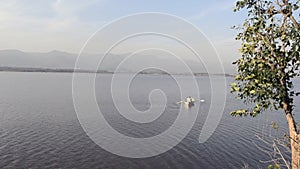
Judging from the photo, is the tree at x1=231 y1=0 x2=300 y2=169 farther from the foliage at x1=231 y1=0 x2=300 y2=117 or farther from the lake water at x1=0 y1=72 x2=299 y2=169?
the lake water at x1=0 y1=72 x2=299 y2=169

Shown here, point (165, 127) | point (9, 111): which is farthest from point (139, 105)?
point (9, 111)

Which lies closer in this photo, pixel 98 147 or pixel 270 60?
pixel 270 60

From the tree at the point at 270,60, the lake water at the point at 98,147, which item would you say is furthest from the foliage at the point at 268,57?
the lake water at the point at 98,147

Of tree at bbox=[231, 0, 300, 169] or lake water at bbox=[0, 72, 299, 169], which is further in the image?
lake water at bbox=[0, 72, 299, 169]

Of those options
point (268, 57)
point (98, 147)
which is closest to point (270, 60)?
point (268, 57)

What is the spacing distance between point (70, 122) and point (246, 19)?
6348 cm

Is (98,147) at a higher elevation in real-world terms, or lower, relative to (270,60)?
lower

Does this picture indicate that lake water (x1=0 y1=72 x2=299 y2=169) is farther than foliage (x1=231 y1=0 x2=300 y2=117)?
Yes

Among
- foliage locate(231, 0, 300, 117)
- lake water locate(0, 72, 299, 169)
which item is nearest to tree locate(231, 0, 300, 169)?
foliage locate(231, 0, 300, 117)

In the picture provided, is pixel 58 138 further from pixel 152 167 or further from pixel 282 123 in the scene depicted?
pixel 282 123

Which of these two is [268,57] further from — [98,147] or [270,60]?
[98,147]

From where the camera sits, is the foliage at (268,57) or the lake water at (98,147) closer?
the foliage at (268,57)

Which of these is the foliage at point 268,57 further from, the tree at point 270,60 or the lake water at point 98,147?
the lake water at point 98,147

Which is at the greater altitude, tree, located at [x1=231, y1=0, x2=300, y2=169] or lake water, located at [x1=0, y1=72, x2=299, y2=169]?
tree, located at [x1=231, y1=0, x2=300, y2=169]
